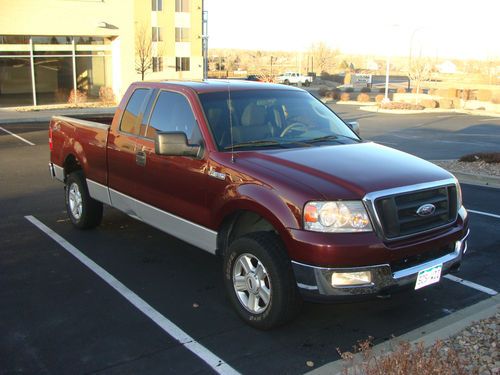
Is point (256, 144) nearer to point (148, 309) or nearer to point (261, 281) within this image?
point (261, 281)

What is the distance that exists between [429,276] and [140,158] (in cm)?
306

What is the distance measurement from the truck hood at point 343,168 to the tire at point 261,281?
0.55 meters

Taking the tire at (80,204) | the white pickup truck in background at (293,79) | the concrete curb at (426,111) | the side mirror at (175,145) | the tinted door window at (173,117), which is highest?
the white pickup truck in background at (293,79)

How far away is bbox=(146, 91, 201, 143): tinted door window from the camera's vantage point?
4973 mm

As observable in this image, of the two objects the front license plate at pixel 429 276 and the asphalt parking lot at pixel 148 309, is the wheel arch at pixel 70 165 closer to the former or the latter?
the asphalt parking lot at pixel 148 309

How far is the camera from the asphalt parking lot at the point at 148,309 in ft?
12.4

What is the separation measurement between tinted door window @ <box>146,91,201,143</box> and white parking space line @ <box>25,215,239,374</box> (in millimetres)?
1519

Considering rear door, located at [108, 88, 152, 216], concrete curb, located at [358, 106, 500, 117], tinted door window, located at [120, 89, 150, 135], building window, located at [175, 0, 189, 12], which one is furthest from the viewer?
building window, located at [175, 0, 189, 12]

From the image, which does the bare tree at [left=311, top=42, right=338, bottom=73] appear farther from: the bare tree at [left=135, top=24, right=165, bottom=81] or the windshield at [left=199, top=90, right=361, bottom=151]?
the windshield at [left=199, top=90, right=361, bottom=151]

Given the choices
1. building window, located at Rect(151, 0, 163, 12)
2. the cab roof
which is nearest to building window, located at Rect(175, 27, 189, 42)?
building window, located at Rect(151, 0, 163, 12)

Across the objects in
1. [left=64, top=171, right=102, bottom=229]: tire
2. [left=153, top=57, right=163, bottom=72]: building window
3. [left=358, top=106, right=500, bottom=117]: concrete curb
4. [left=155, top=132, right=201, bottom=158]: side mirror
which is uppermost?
[left=153, top=57, right=163, bottom=72]: building window

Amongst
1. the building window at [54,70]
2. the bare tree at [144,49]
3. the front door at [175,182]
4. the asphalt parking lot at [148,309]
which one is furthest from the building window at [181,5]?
the front door at [175,182]

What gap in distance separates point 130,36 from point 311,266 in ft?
109

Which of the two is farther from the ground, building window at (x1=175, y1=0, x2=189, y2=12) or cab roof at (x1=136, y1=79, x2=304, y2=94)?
building window at (x1=175, y1=0, x2=189, y2=12)
